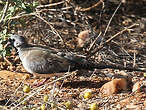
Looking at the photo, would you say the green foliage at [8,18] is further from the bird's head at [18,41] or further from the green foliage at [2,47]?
the bird's head at [18,41]

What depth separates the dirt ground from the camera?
4926 mm

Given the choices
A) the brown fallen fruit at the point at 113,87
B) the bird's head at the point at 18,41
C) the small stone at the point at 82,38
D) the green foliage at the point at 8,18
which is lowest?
the brown fallen fruit at the point at 113,87

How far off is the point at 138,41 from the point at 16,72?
2628 mm

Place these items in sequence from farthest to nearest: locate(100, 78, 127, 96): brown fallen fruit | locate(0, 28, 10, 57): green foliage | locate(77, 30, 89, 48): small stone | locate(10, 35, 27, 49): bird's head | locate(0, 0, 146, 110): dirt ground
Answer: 1. locate(77, 30, 89, 48): small stone
2. locate(10, 35, 27, 49): bird's head
3. locate(100, 78, 127, 96): brown fallen fruit
4. locate(0, 28, 10, 57): green foliage
5. locate(0, 0, 146, 110): dirt ground

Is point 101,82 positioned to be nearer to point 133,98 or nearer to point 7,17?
point 133,98

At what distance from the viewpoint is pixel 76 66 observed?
5.54 metres

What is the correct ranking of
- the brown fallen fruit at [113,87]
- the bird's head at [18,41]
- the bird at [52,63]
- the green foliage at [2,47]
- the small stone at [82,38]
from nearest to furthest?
1. the green foliage at [2,47]
2. the brown fallen fruit at [113,87]
3. the bird at [52,63]
4. the bird's head at [18,41]
5. the small stone at [82,38]

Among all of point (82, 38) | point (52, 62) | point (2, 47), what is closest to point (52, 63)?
point (52, 62)

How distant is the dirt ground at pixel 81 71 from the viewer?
16.2 feet

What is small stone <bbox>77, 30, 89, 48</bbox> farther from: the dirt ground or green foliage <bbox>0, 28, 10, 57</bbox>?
green foliage <bbox>0, 28, 10, 57</bbox>

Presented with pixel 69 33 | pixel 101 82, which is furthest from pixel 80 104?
pixel 69 33

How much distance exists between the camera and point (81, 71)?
20.3 feet

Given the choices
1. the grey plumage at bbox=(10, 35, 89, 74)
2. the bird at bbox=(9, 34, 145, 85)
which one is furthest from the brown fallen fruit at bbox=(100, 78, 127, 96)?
the grey plumage at bbox=(10, 35, 89, 74)

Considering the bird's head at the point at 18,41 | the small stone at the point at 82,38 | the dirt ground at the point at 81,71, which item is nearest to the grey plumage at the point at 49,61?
the dirt ground at the point at 81,71
